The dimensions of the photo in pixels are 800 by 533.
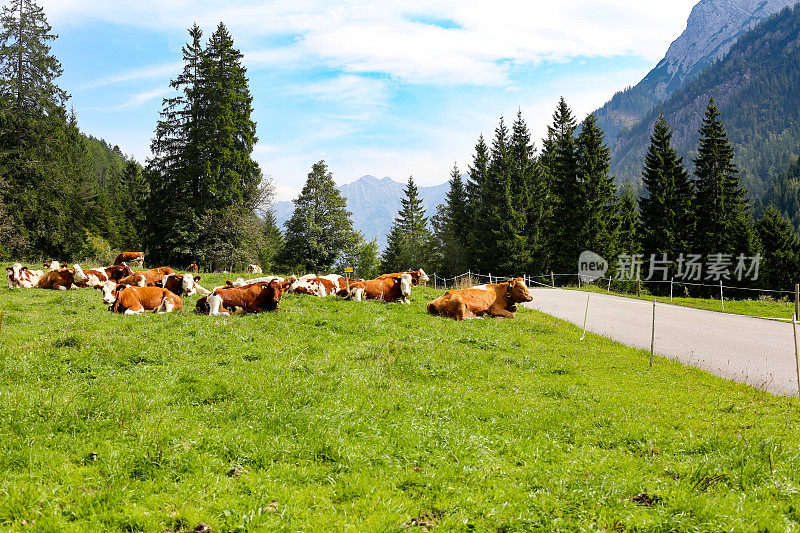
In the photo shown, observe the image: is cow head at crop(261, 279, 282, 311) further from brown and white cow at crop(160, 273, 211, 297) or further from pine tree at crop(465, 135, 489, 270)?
pine tree at crop(465, 135, 489, 270)

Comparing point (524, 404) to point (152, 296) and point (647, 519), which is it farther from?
point (152, 296)

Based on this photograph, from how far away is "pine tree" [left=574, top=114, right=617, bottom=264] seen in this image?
50531mm

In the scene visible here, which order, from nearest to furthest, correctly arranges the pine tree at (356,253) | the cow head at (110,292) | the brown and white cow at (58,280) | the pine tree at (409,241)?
the cow head at (110,292)
the brown and white cow at (58,280)
the pine tree at (356,253)
the pine tree at (409,241)

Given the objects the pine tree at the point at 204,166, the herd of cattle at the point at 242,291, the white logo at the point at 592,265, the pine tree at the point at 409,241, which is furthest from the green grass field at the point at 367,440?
the pine tree at the point at 409,241

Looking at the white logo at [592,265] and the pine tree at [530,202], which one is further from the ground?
the pine tree at [530,202]

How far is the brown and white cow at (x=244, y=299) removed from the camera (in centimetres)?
1623

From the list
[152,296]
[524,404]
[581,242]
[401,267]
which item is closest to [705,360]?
[524,404]

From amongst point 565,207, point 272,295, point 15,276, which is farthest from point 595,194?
point 15,276

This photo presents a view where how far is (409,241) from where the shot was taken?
7519 cm

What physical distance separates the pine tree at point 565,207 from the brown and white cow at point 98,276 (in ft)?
148

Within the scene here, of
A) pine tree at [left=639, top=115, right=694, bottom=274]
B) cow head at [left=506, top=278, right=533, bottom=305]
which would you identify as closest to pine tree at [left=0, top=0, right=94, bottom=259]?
cow head at [left=506, top=278, right=533, bottom=305]

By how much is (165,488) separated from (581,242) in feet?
171

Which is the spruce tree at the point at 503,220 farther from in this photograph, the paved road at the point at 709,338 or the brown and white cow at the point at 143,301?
the brown and white cow at the point at 143,301

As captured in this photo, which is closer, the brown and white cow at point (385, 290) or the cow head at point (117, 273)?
the brown and white cow at point (385, 290)
